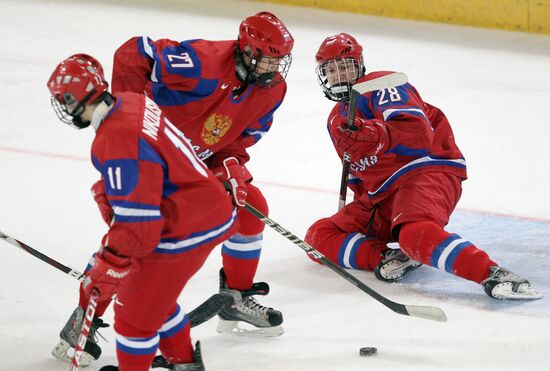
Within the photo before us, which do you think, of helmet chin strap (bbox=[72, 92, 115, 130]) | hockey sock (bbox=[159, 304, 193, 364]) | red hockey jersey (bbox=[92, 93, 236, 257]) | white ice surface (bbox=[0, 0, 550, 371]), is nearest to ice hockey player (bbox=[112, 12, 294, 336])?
white ice surface (bbox=[0, 0, 550, 371])

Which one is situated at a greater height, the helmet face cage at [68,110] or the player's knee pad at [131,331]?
the helmet face cage at [68,110]

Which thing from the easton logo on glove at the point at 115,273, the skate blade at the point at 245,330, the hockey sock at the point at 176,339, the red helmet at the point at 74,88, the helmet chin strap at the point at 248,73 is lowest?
the skate blade at the point at 245,330

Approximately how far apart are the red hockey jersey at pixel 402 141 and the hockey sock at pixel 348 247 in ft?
0.61

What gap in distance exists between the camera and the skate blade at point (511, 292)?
145 inches

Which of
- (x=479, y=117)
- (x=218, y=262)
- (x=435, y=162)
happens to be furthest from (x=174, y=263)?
(x=479, y=117)

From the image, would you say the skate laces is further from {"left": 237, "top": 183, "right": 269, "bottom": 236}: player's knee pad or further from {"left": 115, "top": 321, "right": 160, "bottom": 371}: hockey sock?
{"left": 115, "top": 321, "right": 160, "bottom": 371}: hockey sock

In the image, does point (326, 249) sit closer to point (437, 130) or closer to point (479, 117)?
point (437, 130)

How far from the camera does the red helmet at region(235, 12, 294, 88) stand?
3.47 meters

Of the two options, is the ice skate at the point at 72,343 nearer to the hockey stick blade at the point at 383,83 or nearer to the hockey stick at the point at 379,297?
the hockey stick at the point at 379,297

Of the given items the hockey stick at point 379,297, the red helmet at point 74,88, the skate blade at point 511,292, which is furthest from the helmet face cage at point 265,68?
the skate blade at point 511,292

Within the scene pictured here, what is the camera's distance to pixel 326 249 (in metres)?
4.09

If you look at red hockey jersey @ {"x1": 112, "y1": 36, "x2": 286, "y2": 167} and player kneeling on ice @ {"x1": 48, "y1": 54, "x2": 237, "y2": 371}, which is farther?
red hockey jersey @ {"x1": 112, "y1": 36, "x2": 286, "y2": 167}

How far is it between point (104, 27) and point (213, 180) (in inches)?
194

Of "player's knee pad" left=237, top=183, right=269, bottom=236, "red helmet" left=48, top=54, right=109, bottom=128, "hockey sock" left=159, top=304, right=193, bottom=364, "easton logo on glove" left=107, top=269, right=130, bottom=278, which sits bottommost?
"hockey sock" left=159, top=304, right=193, bottom=364
